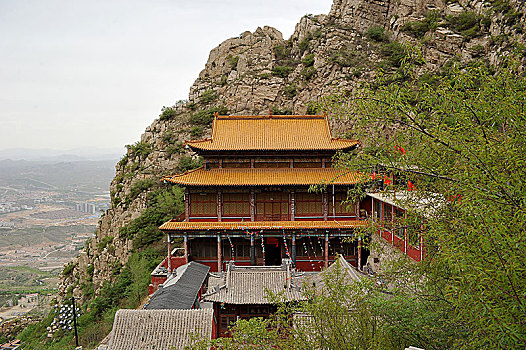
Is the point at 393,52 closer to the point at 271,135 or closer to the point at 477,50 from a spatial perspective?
the point at 477,50

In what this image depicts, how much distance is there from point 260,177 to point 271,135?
3.32m

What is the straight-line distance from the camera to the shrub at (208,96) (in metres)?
40.4

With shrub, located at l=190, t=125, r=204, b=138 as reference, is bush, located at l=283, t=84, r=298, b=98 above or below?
above

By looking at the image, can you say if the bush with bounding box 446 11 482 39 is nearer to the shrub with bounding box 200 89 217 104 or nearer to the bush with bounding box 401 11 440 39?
the bush with bounding box 401 11 440 39

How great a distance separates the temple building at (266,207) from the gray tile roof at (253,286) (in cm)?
303

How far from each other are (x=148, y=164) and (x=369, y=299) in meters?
29.8

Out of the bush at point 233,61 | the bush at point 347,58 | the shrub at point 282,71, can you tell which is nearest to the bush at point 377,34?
the bush at point 347,58

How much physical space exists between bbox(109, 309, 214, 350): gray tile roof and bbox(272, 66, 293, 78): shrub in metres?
32.9

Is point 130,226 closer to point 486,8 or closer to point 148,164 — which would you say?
point 148,164

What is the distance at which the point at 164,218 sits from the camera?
2786cm

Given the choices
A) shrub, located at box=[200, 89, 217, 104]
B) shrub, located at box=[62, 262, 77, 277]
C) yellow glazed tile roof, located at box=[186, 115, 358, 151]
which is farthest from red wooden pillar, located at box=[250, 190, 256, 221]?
shrub, located at box=[200, 89, 217, 104]

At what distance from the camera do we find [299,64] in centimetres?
4003

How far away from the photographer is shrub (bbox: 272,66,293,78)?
40.1 meters

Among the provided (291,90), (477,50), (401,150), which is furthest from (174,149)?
(477,50)
